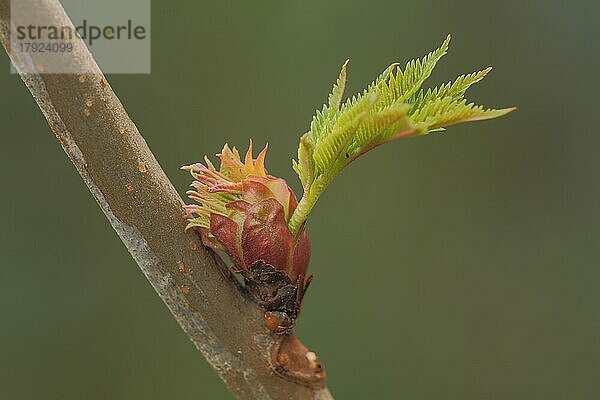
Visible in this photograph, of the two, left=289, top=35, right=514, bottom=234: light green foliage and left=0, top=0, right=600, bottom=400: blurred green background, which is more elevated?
left=289, top=35, right=514, bottom=234: light green foliage

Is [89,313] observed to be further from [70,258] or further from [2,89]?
[2,89]

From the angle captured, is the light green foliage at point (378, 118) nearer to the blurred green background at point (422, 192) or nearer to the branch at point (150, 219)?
the branch at point (150, 219)

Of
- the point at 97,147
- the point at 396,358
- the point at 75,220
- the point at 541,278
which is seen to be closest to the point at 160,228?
the point at 97,147

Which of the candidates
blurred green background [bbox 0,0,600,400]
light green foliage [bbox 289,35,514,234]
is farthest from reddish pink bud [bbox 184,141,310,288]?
blurred green background [bbox 0,0,600,400]

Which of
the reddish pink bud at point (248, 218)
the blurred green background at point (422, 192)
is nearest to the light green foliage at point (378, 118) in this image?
the reddish pink bud at point (248, 218)

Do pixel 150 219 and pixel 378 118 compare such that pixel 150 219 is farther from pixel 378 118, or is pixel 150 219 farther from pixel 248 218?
pixel 378 118

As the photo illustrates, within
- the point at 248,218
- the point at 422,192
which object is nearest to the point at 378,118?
the point at 248,218

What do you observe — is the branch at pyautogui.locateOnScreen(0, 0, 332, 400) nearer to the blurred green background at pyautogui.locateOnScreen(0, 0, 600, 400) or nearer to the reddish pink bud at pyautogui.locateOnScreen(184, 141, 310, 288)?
the reddish pink bud at pyautogui.locateOnScreen(184, 141, 310, 288)
